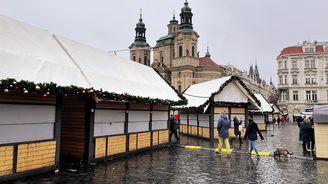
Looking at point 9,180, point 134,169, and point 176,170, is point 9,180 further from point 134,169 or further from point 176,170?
point 176,170

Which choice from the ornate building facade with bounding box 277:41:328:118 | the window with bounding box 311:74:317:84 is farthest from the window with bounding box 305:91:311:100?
the window with bounding box 311:74:317:84

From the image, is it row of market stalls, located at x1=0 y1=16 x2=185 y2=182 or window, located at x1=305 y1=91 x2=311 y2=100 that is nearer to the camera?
row of market stalls, located at x1=0 y1=16 x2=185 y2=182

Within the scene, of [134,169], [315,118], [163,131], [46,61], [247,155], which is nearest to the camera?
[46,61]

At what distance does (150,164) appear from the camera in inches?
451

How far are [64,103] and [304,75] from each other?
207ft

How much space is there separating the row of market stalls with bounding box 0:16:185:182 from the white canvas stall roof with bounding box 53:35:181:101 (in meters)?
0.05

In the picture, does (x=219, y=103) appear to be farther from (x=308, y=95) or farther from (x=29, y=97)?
(x=308, y=95)

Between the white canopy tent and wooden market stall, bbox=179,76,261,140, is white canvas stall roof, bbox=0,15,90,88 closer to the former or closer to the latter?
the white canopy tent

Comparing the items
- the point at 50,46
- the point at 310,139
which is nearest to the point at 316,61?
the point at 310,139

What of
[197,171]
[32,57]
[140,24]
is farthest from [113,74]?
[140,24]

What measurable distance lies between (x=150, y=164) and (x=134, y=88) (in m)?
4.04

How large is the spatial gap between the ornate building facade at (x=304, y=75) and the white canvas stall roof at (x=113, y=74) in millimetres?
54676

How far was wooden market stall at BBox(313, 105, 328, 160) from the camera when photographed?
43.0 feet

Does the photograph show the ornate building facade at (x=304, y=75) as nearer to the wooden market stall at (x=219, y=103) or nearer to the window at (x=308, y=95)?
the window at (x=308, y=95)
